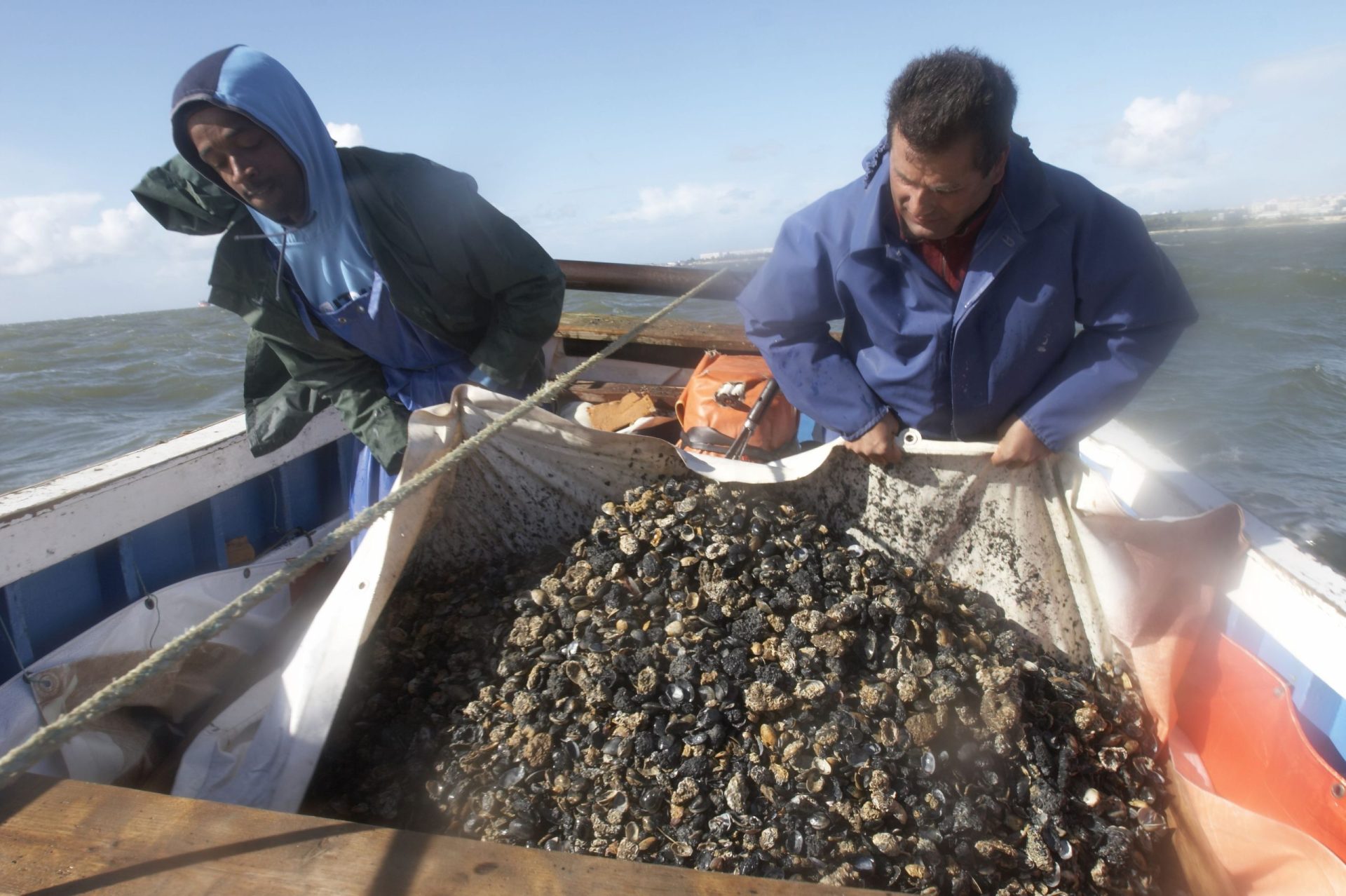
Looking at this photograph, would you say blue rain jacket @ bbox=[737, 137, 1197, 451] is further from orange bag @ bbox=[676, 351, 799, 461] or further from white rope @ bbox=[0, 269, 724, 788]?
white rope @ bbox=[0, 269, 724, 788]

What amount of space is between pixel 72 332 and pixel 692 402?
984 inches

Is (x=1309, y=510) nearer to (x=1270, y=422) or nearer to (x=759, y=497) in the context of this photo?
(x=1270, y=422)

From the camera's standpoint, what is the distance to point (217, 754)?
2146 millimetres

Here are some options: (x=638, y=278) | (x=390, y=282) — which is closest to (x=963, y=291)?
(x=390, y=282)

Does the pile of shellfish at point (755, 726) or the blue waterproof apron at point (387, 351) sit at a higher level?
the blue waterproof apron at point (387, 351)

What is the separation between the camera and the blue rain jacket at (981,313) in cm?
221

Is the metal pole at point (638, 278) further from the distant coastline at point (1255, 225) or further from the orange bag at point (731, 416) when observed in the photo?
the distant coastline at point (1255, 225)

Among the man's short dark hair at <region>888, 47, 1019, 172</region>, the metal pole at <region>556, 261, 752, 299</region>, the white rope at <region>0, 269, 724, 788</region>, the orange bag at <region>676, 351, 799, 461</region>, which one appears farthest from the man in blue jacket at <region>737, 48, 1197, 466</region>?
the metal pole at <region>556, 261, 752, 299</region>

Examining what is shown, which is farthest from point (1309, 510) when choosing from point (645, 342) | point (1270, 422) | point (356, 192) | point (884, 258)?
point (356, 192)

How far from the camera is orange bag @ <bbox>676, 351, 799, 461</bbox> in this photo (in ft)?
11.2

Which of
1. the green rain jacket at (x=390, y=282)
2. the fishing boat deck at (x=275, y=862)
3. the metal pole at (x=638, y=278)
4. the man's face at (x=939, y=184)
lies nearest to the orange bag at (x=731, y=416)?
the green rain jacket at (x=390, y=282)

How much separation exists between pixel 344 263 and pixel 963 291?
1.84m

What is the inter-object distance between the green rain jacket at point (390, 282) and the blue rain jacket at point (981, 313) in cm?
76

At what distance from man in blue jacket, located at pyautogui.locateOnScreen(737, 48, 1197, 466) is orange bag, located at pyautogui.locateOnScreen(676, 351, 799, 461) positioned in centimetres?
76
